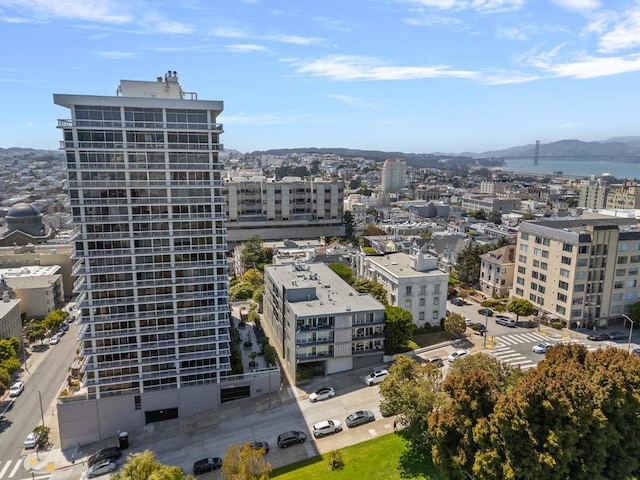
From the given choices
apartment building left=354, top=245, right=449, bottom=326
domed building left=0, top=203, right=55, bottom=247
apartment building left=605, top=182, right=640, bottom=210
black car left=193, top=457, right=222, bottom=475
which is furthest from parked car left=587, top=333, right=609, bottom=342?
apartment building left=605, top=182, right=640, bottom=210

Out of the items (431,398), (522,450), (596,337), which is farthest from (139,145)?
(596,337)

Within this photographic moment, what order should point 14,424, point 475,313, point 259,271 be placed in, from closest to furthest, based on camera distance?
1. point 14,424
2. point 475,313
3. point 259,271

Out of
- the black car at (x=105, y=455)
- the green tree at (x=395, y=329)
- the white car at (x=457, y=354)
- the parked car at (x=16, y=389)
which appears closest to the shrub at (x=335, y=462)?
the green tree at (x=395, y=329)

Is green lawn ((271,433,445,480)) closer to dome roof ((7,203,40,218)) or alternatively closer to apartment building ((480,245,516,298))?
apartment building ((480,245,516,298))

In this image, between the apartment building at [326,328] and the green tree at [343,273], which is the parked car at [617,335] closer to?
the apartment building at [326,328]

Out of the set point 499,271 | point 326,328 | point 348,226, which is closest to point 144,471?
Answer: point 326,328

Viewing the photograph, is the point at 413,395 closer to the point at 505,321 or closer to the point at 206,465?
the point at 206,465

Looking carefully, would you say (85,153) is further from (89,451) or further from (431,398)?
(431,398)
